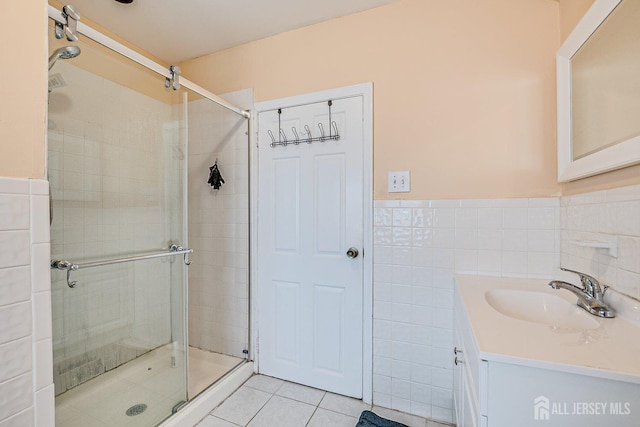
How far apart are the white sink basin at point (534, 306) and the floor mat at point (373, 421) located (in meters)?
0.86

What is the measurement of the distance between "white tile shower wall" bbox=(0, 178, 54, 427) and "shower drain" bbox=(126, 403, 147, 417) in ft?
2.26

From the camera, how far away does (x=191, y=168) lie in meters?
2.16

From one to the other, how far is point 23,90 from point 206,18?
1.35m

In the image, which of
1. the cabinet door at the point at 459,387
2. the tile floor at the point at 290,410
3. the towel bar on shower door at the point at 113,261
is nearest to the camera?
the cabinet door at the point at 459,387

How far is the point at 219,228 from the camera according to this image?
7.07 ft

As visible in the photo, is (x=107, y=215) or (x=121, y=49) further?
(x=107, y=215)

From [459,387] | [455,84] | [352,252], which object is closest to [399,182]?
[352,252]

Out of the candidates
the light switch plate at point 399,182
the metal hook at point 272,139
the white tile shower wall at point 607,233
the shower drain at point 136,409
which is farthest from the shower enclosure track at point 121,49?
the white tile shower wall at point 607,233

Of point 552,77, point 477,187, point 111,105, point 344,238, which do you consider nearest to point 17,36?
point 111,105

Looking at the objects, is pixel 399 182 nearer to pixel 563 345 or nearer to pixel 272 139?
pixel 272 139

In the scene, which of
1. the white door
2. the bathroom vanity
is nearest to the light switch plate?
the white door

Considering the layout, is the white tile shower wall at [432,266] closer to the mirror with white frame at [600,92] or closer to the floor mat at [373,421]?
the floor mat at [373,421]

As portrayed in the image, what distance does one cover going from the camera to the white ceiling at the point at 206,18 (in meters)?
1.66

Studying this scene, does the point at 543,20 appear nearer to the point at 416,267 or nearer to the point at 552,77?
the point at 552,77
